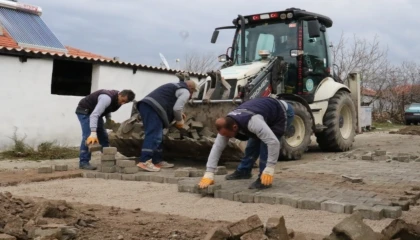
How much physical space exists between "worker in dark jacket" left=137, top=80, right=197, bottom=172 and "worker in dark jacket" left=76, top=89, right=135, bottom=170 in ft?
1.26

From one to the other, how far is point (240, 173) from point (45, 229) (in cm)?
334

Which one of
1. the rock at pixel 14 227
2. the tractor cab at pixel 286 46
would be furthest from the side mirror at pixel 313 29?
the rock at pixel 14 227

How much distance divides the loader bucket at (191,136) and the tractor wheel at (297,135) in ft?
4.61

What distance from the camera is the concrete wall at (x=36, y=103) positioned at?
447 inches

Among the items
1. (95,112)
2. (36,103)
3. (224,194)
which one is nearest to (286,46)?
(95,112)

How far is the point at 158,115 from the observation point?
25.8 feet

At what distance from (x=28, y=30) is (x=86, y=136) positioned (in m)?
10.3

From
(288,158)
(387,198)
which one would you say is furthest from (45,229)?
(288,158)

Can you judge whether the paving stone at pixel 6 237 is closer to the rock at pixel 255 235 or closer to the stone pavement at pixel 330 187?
the rock at pixel 255 235

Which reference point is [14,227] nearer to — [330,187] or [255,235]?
[255,235]

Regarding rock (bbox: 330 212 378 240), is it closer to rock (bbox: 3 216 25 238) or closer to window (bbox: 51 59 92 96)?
rock (bbox: 3 216 25 238)

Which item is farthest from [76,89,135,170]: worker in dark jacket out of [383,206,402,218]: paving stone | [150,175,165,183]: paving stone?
[383,206,402,218]: paving stone

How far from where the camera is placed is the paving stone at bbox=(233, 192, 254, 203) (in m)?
5.43

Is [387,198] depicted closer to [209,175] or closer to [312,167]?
[209,175]
